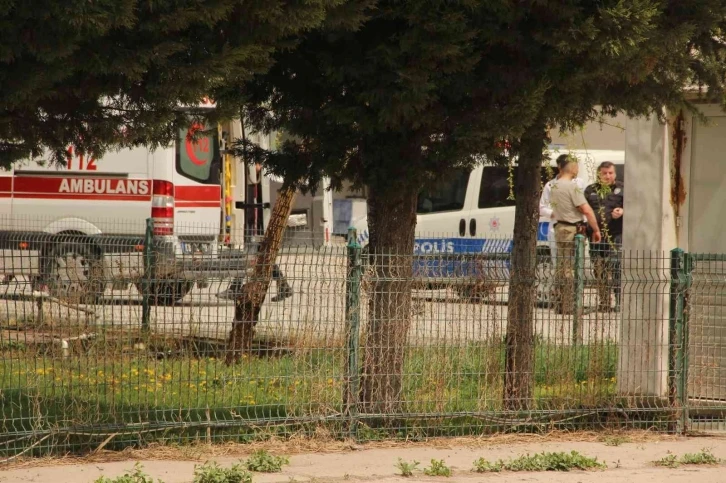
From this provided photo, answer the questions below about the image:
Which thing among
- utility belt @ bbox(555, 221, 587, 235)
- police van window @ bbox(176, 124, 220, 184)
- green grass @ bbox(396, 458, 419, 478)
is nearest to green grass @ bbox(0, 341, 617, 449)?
green grass @ bbox(396, 458, 419, 478)

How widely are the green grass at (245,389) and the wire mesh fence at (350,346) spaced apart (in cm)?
1

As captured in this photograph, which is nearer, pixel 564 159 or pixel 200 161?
pixel 564 159

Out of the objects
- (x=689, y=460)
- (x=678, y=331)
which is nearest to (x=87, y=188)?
(x=678, y=331)

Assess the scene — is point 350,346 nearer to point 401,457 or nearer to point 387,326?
point 387,326

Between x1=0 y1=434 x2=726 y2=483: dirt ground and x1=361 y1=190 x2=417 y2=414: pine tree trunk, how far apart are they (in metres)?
0.37

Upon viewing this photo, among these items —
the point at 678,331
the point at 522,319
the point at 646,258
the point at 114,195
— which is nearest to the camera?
the point at 522,319

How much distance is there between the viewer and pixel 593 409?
26.2 feet

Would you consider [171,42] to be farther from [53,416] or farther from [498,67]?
[53,416]

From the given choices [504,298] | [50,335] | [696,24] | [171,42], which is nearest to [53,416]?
[50,335]

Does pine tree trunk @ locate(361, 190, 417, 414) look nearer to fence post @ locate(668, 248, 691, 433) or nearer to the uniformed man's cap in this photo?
fence post @ locate(668, 248, 691, 433)

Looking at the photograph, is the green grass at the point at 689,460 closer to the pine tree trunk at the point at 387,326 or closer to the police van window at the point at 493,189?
the pine tree trunk at the point at 387,326

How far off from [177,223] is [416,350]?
8.55 meters

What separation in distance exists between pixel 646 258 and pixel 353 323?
2.48 m

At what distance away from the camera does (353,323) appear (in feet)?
24.0
